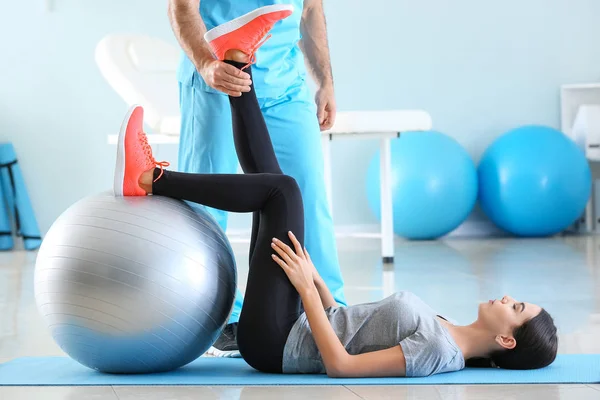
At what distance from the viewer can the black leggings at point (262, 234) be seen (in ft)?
6.40

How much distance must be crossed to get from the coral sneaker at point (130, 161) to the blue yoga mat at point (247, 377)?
44cm

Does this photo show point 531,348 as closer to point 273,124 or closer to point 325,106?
point 273,124

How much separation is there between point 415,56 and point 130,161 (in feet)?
15.5

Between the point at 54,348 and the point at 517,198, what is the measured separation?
403cm

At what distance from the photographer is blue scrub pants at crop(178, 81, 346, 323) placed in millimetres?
2381

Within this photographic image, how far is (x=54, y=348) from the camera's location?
256cm

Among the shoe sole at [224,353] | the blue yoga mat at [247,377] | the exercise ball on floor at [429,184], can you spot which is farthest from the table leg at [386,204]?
the blue yoga mat at [247,377]

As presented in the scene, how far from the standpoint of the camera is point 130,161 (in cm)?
202

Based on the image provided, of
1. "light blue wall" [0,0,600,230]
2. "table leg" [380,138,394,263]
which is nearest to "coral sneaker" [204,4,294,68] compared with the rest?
"table leg" [380,138,394,263]

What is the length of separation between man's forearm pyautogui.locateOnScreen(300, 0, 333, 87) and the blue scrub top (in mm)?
205

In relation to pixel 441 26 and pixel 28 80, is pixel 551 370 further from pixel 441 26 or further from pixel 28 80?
pixel 28 80

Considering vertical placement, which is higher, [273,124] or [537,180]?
[273,124]

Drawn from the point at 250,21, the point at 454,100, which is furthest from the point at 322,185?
the point at 454,100

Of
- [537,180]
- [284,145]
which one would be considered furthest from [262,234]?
[537,180]
